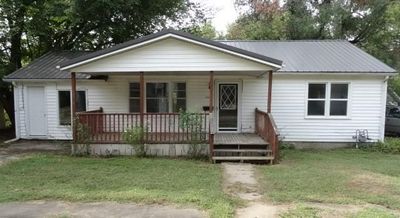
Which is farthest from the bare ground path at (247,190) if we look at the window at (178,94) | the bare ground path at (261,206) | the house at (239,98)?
the window at (178,94)

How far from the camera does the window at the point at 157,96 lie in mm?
13297

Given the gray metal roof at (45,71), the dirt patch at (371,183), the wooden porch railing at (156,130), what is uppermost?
the gray metal roof at (45,71)

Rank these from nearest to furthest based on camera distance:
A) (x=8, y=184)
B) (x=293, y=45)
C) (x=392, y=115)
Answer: (x=8, y=184), (x=293, y=45), (x=392, y=115)

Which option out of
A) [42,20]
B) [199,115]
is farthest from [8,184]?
[42,20]

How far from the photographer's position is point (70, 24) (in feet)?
57.1

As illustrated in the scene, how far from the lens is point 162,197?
249 inches

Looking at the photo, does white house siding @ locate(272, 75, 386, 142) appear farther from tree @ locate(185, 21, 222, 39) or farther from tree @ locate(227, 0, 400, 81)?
tree @ locate(185, 21, 222, 39)

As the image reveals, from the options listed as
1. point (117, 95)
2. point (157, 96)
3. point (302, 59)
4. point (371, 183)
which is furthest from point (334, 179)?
point (117, 95)

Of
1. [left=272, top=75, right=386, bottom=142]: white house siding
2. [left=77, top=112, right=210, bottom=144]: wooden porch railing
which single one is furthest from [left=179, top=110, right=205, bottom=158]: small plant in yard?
[left=272, top=75, right=386, bottom=142]: white house siding

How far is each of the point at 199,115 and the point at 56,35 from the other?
11144 mm

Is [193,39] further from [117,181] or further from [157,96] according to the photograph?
[117,181]

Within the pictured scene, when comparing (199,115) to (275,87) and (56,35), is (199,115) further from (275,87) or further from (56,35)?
(56,35)

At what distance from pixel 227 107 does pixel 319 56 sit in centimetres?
416

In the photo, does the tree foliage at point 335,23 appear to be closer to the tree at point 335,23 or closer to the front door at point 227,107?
the tree at point 335,23
